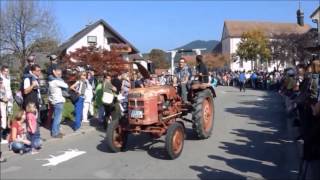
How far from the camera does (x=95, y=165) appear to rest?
9758 mm

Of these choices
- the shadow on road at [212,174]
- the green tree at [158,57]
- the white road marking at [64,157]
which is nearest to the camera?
the shadow on road at [212,174]

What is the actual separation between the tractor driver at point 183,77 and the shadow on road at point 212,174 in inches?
118

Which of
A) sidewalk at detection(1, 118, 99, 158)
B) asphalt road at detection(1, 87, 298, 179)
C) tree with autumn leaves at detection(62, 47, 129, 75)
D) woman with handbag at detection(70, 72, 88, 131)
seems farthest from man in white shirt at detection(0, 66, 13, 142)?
tree with autumn leaves at detection(62, 47, 129, 75)

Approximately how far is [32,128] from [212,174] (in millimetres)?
4284

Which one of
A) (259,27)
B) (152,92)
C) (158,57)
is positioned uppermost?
(259,27)

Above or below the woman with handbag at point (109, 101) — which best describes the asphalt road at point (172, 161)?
below

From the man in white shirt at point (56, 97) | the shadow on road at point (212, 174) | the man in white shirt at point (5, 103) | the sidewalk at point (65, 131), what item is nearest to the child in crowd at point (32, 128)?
the sidewalk at point (65, 131)

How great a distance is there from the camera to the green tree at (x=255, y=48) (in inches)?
3071

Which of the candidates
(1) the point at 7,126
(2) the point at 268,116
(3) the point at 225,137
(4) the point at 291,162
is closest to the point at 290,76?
(2) the point at 268,116

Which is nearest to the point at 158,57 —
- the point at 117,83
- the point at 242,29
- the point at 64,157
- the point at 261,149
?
the point at 117,83

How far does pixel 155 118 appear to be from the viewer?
10688 millimetres

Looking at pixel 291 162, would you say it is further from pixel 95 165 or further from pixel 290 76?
pixel 290 76

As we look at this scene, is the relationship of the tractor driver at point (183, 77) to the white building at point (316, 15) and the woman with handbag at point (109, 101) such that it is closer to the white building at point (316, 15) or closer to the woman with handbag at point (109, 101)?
the woman with handbag at point (109, 101)

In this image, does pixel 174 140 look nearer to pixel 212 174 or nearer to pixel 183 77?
pixel 212 174
